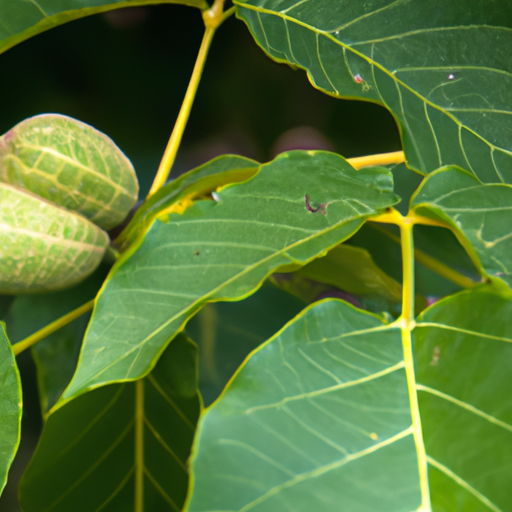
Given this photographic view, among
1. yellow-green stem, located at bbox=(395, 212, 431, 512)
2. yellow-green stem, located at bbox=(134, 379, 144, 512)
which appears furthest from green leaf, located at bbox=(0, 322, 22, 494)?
yellow-green stem, located at bbox=(395, 212, 431, 512)

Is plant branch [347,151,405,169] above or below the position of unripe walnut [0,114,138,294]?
below

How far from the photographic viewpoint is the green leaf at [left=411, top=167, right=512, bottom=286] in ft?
1.22

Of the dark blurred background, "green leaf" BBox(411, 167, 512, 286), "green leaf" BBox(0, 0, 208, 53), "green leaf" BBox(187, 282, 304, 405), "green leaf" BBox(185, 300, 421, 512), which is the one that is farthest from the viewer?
the dark blurred background

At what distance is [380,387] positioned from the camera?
0.33 metres

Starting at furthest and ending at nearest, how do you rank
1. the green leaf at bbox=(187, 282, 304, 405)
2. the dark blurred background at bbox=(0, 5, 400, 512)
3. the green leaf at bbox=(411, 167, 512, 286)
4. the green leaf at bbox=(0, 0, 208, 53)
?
the dark blurred background at bbox=(0, 5, 400, 512), the green leaf at bbox=(187, 282, 304, 405), the green leaf at bbox=(0, 0, 208, 53), the green leaf at bbox=(411, 167, 512, 286)

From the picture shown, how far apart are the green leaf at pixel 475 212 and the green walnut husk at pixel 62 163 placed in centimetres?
30

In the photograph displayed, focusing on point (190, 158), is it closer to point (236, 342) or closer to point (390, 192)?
point (236, 342)

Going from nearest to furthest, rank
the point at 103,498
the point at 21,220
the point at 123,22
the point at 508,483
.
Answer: the point at 508,483, the point at 21,220, the point at 103,498, the point at 123,22

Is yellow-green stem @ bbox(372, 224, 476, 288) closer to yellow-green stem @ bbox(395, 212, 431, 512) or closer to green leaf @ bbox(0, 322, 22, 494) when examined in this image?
yellow-green stem @ bbox(395, 212, 431, 512)

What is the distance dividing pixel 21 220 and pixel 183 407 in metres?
0.23

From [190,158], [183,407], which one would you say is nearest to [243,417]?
[183,407]

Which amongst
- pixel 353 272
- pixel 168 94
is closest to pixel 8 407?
pixel 353 272

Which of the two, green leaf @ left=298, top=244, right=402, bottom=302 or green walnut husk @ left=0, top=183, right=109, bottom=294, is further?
green leaf @ left=298, top=244, right=402, bottom=302

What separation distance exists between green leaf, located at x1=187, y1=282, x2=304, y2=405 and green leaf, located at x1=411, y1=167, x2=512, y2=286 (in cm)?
23
